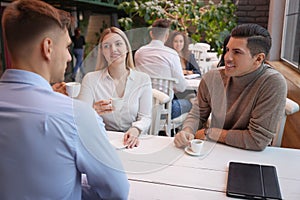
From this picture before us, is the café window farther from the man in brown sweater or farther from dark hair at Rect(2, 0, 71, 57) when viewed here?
dark hair at Rect(2, 0, 71, 57)

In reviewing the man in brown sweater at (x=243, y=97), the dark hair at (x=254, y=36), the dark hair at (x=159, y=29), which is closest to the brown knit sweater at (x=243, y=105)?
the man in brown sweater at (x=243, y=97)

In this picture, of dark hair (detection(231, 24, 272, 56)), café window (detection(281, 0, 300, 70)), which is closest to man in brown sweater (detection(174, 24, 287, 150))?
dark hair (detection(231, 24, 272, 56))

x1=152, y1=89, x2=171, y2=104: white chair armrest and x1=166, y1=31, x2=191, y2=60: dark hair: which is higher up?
x1=166, y1=31, x2=191, y2=60: dark hair

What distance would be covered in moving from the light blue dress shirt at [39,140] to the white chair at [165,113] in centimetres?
86

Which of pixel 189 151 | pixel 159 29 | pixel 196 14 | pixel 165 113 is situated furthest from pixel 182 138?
pixel 196 14

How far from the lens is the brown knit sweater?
4.71 ft

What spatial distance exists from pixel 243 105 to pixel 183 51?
42cm

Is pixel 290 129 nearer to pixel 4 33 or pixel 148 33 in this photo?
pixel 148 33

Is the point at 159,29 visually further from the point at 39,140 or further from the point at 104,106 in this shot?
the point at 39,140

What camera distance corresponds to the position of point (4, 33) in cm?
89

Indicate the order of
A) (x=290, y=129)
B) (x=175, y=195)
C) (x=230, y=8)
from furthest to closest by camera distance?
(x=230, y=8) → (x=290, y=129) → (x=175, y=195)

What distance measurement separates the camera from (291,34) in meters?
3.35

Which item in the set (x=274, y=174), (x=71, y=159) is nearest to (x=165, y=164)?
(x=274, y=174)

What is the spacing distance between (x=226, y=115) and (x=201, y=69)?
0.32 m
